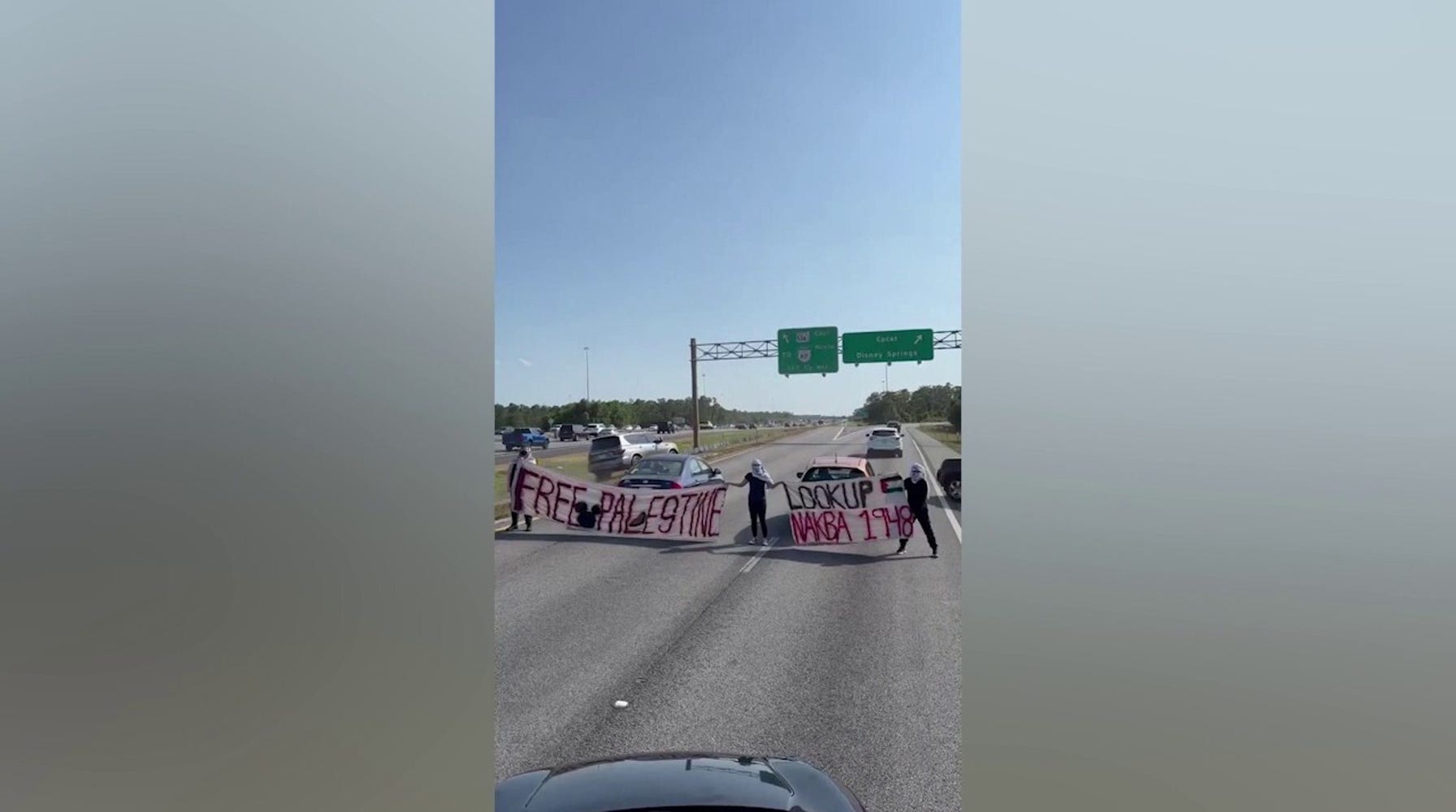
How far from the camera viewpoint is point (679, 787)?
7.75 ft

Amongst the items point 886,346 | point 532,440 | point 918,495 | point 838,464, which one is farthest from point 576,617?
point 532,440

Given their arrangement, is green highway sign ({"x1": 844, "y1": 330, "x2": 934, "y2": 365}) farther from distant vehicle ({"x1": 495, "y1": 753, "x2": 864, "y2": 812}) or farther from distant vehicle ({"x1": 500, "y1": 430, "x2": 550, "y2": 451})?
distant vehicle ({"x1": 495, "y1": 753, "x2": 864, "y2": 812})

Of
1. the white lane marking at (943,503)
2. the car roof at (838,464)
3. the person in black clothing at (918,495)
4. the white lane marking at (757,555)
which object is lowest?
the white lane marking at (757,555)

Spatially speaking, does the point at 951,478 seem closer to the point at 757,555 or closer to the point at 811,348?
the point at 811,348

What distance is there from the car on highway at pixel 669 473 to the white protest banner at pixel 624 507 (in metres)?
1.37

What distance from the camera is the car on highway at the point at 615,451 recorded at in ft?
73.0

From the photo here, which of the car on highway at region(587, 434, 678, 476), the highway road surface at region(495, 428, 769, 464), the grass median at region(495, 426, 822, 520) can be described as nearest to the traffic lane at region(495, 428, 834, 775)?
the grass median at region(495, 426, 822, 520)

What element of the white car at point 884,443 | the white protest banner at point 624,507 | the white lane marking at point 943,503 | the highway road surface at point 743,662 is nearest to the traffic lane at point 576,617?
the highway road surface at point 743,662

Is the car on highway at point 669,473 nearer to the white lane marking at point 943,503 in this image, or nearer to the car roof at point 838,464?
the car roof at point 838,464

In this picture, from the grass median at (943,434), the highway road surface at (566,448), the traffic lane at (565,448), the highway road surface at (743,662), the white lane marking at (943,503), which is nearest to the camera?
the highway road surface at (743,662)

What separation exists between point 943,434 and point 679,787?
48.9 m

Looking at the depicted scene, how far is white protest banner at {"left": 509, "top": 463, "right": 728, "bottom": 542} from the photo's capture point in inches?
449
